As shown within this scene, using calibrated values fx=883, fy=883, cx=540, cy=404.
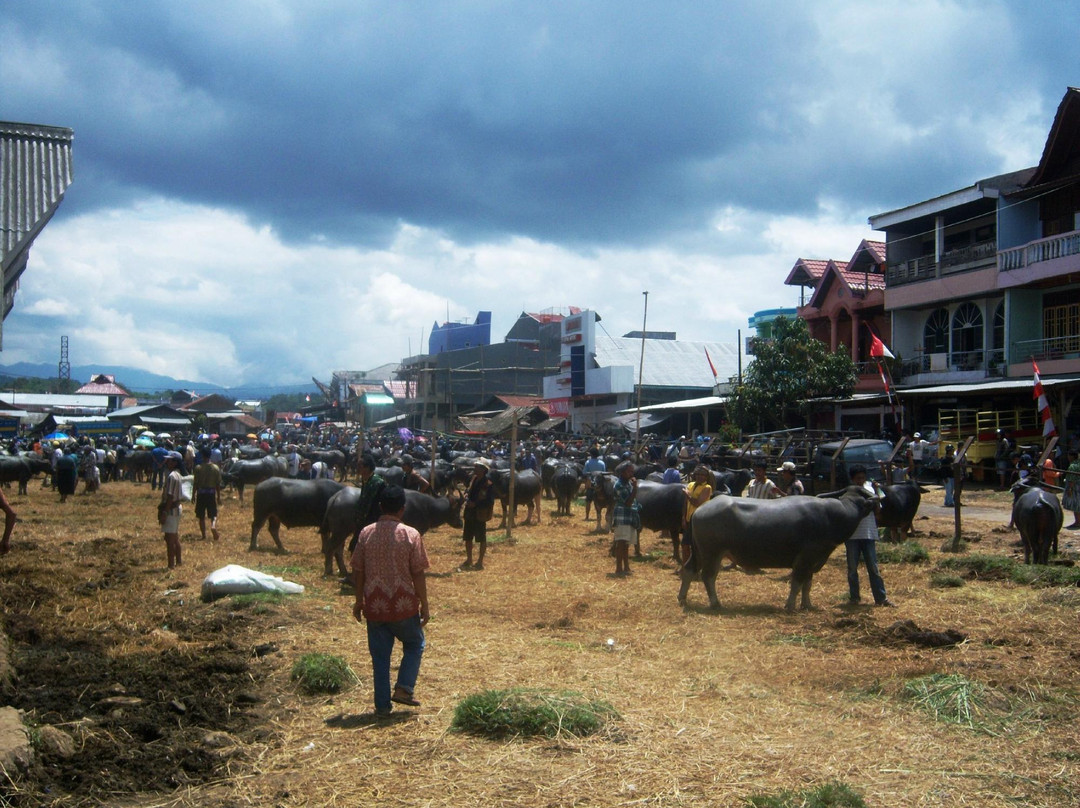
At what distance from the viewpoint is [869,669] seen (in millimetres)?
7277

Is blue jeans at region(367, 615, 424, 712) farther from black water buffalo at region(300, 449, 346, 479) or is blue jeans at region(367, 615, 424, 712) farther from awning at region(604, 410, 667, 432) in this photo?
awning at region(604, 410, 667, 432)

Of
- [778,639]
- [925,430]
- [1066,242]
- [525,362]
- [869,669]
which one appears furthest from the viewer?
[525,362]

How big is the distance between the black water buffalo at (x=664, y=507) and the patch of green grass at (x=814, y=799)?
9539 mm

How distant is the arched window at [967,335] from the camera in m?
29.7

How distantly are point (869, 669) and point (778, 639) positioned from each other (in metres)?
1.24

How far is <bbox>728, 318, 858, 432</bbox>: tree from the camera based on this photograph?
30.6 meters

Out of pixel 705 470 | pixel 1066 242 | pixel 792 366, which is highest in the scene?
pixel 1066 242

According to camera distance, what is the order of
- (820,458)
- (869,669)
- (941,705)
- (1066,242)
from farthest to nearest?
(1066,242), (820,458), (869,669), (941,705)

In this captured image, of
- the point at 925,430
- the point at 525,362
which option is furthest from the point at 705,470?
the point at 525,362

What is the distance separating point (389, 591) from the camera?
19.6ft

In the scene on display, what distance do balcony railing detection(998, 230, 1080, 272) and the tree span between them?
5.97m

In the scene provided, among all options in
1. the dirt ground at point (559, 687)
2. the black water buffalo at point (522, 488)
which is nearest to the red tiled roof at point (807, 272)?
the black water buffalo at point (522, 488)

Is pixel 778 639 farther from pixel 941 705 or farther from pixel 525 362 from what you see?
pixel 525 362

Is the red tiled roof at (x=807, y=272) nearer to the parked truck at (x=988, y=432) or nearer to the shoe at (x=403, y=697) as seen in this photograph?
the parked truck at (x=988, y=432)
